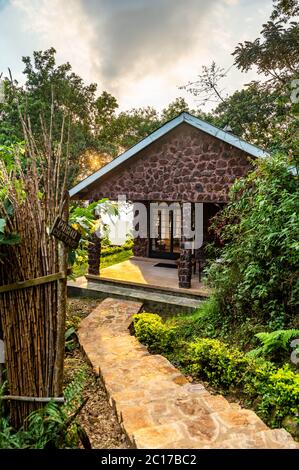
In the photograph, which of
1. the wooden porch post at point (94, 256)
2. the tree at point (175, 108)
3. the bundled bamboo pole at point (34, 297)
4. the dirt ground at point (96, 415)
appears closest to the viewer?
the bundled bamboo pole at point (34, 297)

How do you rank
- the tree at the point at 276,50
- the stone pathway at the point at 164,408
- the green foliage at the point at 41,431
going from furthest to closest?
the tree at the point at 276,50 → the stone pathway at the point at 164,408 → the green foliage at the point at 41,431

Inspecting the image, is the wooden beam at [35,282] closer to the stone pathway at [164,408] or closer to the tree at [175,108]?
the stone pathway at [164,408]

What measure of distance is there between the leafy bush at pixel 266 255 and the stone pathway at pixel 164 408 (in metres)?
2.01

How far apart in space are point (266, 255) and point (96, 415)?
145 inches

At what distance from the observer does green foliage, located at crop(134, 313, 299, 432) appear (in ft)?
10.3

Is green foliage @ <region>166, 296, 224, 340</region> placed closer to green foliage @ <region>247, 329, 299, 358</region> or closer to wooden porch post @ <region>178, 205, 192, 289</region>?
green foliage @ <region>247, 329, 299, 358</region>

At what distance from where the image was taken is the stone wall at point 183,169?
7.60m

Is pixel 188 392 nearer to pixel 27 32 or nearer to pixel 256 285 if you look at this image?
pixel 256 285

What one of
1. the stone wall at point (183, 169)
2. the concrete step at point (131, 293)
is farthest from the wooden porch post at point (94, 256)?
the stone wall at point (183, 169)

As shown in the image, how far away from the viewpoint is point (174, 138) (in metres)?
8.27

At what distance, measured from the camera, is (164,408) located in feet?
10.1

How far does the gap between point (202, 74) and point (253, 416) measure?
5438 millimetres

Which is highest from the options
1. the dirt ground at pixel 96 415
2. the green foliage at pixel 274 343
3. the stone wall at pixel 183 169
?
the stone wall at pixel 183 169

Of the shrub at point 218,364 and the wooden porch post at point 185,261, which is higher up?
the wooden porch post at point 185,261
